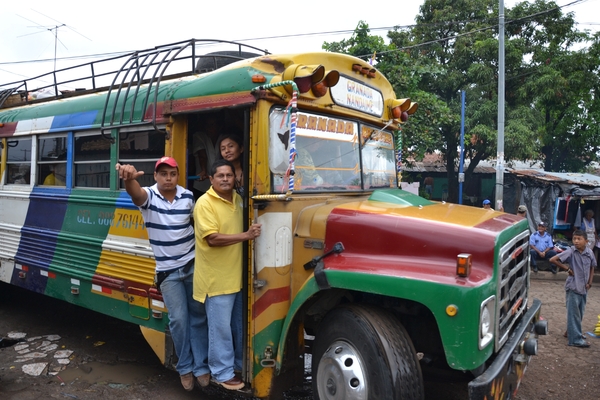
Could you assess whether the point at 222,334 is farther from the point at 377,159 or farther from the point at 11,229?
the point at 11,229

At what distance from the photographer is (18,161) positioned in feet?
18.7

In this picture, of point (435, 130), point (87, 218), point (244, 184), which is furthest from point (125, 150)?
point (435, 130)

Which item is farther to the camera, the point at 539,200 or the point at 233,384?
the point at 539,200

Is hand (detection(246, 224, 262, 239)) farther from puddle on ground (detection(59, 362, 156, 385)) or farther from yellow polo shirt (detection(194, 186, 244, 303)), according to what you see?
puddle on ground (detection(59, 362, 156, 385))

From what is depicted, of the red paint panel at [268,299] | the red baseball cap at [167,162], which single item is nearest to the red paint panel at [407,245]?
the red paint panel at [268,299]

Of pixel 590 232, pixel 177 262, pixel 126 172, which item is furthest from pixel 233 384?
pixel 590 232

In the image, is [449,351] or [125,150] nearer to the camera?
[449,351]

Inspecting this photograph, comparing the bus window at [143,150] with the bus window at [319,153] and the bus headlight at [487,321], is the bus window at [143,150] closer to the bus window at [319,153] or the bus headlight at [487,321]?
the bus window at [319,153]

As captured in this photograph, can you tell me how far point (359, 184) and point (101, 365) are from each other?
3.03 m

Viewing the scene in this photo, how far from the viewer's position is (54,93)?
6457 millimetres

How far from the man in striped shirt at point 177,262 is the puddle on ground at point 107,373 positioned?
1.06m

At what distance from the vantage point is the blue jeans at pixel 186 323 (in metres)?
3.69

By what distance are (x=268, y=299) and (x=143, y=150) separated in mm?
1726

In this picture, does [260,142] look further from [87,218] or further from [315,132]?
[87,218]
